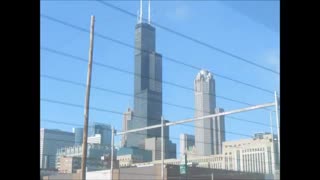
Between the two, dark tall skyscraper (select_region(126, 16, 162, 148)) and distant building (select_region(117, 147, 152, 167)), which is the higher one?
dark tall skyscraper (select_region(126, 16, 162, 148))

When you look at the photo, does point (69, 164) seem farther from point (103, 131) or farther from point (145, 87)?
point (145, 87)

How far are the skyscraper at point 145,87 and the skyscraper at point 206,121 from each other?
0.73 metres

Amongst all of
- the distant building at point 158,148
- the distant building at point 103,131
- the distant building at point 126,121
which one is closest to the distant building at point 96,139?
the distant building at point 103,131

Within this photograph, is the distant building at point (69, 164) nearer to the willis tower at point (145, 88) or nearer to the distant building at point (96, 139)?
the distant building at point (96, 139)

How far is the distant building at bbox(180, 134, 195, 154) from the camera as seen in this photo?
Answer: 9109mm

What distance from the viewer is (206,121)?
9.00 m

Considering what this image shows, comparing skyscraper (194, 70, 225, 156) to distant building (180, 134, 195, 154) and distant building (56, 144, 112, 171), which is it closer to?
distant building (180, 134, 195, 154)

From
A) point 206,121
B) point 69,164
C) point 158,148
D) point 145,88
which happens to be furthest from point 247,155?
point 69,164

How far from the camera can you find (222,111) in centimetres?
895

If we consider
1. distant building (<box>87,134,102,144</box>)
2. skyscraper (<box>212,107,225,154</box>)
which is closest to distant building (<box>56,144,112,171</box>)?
distant building (<box>87,134,102,144</box>)

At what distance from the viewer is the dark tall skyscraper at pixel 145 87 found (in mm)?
8727
